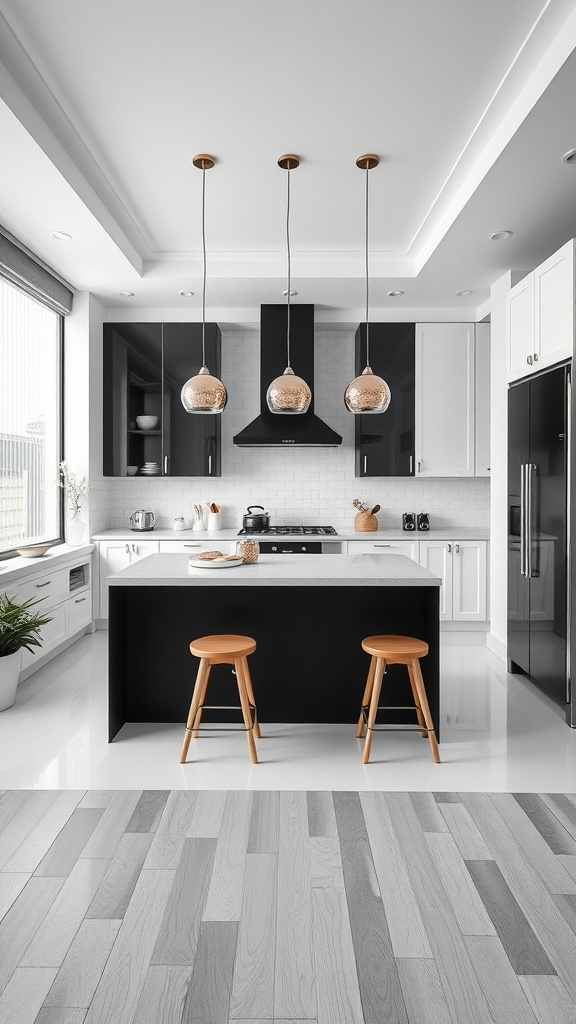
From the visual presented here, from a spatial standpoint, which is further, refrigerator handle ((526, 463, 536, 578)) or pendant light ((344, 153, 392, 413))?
refrigerator handle ((526, 463, 536, 578))

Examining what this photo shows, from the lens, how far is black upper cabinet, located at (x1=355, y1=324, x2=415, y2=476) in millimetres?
5746

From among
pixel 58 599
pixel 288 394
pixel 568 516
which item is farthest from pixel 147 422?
pixel 568 516

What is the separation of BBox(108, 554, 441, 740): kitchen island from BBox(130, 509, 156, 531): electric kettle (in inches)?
94.4

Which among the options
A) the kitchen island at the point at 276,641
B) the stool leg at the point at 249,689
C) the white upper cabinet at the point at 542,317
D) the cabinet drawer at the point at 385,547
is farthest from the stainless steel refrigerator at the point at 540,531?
the stool leg at the point at 249,689

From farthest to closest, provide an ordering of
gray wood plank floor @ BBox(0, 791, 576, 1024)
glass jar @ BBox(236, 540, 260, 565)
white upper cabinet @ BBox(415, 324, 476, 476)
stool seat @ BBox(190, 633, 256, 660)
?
white upper cabinet @ BBox(415, 324, 476, 476), glass jar @ BBox(236, 540, 260, 565), stool seat @ BBox(190, 633, 256, 660), gray wood plank floor @ BBox(0, 791, 576, 1024)

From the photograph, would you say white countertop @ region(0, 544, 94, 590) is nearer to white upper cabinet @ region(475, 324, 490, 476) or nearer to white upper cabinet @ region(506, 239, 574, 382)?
white upper cabinet @ region(506, 239, 574, 382)

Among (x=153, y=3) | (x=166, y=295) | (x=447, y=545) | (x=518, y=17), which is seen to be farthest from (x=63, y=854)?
(x=166, y=295)

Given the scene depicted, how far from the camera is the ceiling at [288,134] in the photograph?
2.56 meters

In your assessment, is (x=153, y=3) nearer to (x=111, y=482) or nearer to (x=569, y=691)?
(x=569, y=691)

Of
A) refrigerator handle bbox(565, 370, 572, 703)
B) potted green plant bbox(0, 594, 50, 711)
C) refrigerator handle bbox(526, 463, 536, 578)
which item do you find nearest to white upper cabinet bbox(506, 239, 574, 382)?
refrigerator handle bbox(565, 370, 572, 703)

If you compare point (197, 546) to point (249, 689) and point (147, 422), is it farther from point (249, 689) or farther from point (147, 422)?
point (249, 689)

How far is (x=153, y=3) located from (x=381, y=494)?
14.5 feet

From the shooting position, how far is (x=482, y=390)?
5.74 meters

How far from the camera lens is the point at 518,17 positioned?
2502mm
